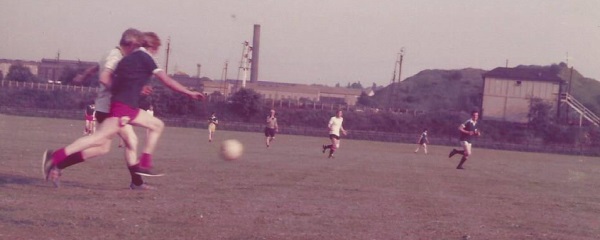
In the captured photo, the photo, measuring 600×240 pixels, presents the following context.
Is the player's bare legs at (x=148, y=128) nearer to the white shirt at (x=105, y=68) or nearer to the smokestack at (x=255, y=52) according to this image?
the white shirt at (x=105, y=68)

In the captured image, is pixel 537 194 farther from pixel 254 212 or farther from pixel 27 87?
pixel 27 87

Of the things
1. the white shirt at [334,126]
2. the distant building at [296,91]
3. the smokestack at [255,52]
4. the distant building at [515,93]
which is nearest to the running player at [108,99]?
the white shirt at [334,126]

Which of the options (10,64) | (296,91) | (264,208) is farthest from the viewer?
(296,91)

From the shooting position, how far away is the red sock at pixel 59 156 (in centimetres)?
910

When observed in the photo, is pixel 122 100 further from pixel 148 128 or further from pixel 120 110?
pixel 148 128

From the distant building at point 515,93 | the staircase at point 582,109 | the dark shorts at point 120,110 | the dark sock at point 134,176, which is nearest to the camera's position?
the dark shorts at point 120,110

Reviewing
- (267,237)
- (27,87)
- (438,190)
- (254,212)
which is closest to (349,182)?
(438,190)

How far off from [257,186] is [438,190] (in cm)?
364

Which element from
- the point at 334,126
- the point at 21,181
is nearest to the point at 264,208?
the point at 21,181

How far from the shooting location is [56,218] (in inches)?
289

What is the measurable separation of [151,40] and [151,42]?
0.08 ft

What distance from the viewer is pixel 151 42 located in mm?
9594

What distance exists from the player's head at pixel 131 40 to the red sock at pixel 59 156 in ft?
4.91

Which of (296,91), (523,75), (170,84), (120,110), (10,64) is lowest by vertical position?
(120,110)
